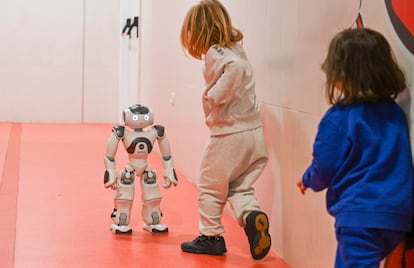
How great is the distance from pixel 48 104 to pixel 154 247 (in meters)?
5.04

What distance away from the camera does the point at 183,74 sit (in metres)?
5.27

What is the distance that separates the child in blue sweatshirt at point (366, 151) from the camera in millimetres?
1905

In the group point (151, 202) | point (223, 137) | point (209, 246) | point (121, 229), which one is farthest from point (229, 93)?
point (121, 229)

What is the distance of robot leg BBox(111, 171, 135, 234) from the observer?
359cm

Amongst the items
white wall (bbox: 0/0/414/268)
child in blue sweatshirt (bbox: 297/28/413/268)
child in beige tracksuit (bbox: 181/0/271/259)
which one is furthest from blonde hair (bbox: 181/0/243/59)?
child in blue sweatshirt (bbox: 297/28/413/268)

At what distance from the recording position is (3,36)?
791cm

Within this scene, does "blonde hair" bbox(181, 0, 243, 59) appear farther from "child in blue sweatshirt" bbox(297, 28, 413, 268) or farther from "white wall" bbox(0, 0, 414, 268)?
"child in blue sweatshirt" bbox(297, 28, 413, 268)

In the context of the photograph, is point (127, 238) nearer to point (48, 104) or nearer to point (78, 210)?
point (78, 210)

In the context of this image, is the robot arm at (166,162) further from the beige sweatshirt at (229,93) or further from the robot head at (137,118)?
the beige sweatshirt at (229,93)

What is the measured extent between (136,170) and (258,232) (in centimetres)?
84

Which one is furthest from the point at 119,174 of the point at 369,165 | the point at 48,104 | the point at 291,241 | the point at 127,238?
the point at 48,104

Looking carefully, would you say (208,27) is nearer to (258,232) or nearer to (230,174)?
(230,174)

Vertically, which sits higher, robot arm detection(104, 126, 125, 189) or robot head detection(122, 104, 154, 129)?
robot head detection(122, 104, 154, 129)

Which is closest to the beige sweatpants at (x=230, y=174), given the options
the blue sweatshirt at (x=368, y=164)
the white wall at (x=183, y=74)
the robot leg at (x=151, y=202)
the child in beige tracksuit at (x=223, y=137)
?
the child in beige tracksuit at (x=223, y=137)
